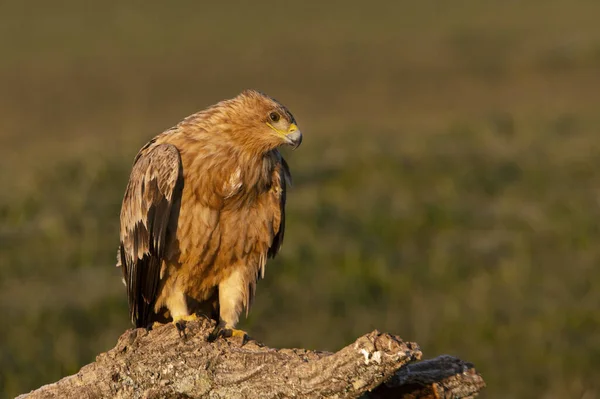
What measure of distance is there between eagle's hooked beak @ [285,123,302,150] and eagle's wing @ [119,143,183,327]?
0.67 metres

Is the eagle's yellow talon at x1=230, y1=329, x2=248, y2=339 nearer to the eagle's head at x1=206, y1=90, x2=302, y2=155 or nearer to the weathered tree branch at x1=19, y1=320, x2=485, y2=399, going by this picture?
the weathered tree branch at x1=19, y1=320, x2=485, y2=399

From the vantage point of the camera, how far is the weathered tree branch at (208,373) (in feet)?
18.6

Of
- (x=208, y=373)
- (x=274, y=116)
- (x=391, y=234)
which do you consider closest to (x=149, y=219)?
(x=274, y=116)

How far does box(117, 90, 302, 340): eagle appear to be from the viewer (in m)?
7.22

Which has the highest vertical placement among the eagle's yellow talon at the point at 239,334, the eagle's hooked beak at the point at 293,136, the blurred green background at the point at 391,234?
the eagle's hooked beak at the point at 293,136

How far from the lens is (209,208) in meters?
7.24

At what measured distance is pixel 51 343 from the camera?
36.0ft

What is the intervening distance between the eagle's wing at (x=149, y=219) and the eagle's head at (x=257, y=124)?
A: 1.23 feet

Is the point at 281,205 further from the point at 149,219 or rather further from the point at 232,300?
the point at 149,219

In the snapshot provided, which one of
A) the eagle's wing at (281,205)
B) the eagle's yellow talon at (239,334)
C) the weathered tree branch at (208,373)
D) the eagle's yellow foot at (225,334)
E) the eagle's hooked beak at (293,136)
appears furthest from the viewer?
the eagle's wing at (281,205)

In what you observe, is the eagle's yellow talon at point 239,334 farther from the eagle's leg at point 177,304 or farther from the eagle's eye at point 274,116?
the eagle's eye at point 274,116

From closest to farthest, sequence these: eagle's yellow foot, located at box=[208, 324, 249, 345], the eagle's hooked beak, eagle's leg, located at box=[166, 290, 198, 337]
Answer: eagle's yellow foot, located at box=[208, 324, 249, 345] → the eagle's hooked beak → eagle's leg, located at box=[166, 290, 198, 337]

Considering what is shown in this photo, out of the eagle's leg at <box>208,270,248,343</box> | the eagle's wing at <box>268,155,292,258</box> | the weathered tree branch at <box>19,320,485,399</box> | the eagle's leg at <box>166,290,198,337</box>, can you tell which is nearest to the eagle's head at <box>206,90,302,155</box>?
the eagle's wing at <box>268,155,292,258</box>

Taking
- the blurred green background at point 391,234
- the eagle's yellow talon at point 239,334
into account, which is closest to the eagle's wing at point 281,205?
the eagle's yellow talon at point 239,334
